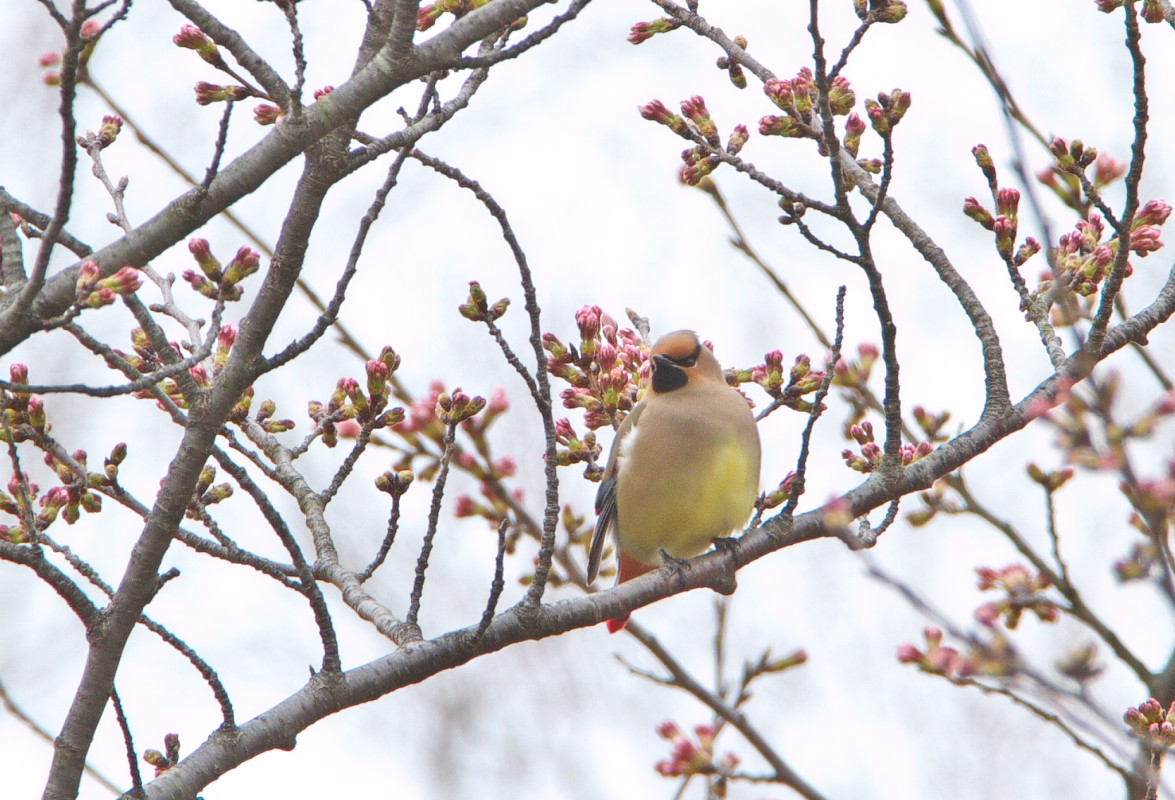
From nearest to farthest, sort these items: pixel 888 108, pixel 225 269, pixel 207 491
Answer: pixel 225 269 → pixel 888 108 → pixel 207 491

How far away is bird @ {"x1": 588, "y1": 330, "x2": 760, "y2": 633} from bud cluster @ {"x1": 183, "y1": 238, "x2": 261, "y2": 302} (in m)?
2.25

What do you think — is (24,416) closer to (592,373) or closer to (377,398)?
(377,398)

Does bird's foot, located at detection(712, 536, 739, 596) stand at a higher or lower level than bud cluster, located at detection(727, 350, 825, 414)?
lower

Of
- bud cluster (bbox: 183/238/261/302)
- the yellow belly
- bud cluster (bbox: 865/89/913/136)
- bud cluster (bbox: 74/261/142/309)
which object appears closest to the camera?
bud cluster (bbox: 74/261/142/309)

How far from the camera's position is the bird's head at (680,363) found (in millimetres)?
5598

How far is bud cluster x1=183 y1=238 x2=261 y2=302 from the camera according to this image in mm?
3061

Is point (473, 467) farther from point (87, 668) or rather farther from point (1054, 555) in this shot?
point (1054, 555)

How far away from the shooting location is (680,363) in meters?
5.66

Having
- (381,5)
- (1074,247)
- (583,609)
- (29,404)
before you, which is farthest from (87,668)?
(1074,247)

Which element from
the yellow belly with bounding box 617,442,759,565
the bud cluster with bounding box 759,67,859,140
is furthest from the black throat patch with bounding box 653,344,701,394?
the bud cluster with bounding box 759,67,859,140

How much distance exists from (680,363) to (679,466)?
0.53m

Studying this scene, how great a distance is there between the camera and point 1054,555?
3020 millimetres

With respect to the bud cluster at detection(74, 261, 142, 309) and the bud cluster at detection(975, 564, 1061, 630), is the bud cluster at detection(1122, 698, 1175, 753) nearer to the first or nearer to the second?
the bud cluster at detection(975, 564, 1061, 630)

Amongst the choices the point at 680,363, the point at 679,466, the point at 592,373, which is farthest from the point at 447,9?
the point at 680,363
